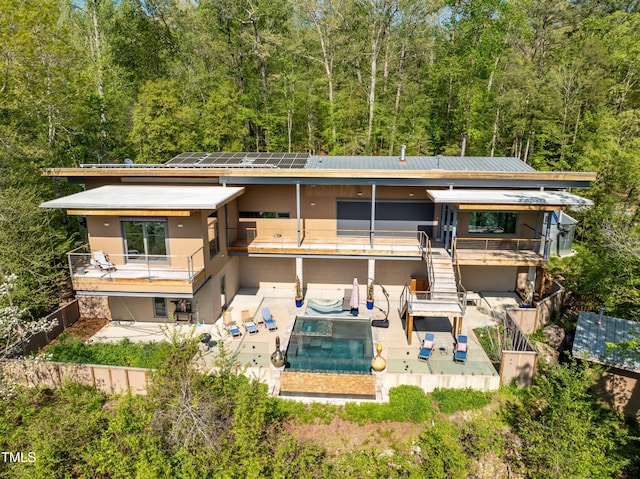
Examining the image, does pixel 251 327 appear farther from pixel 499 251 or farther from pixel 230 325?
pixel 499 251

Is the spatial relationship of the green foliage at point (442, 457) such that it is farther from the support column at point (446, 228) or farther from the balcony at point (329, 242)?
the support column at point (446, 228)

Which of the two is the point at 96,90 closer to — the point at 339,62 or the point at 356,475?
the point at 339,62

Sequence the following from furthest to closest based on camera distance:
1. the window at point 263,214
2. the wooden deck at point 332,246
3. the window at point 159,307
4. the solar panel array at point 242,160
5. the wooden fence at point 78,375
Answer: the window at point 263,214 → the solar panel array at point 242,160 → the wooden deck at point 332,246 → the window at point 159,307 → the wooden fence at point 78,375

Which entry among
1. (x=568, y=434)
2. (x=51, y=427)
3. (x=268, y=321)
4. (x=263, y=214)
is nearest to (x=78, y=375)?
(x=51, y=427)

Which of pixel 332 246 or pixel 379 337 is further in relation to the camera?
pixel 332 246

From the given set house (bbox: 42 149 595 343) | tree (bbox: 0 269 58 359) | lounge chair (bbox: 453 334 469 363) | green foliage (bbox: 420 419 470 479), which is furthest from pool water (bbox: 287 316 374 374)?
tree (bbox: 0 269 58 359)

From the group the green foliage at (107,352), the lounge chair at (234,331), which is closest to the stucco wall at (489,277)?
the lounge chair at (234,331)
